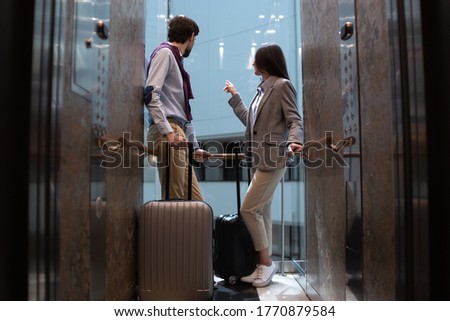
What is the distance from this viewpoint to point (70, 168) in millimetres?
943

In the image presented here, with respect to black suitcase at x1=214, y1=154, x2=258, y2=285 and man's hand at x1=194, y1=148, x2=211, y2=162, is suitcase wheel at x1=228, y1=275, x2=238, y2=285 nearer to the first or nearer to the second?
black suitcase at x1=214, y1=154, x2=258, y2=285

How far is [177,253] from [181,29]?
1.24 m

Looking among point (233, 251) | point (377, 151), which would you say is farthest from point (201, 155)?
point (377, 151)

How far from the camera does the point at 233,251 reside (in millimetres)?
2004

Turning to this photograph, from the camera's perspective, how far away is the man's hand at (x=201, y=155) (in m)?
1.97

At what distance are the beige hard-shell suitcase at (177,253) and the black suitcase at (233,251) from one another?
42 cm

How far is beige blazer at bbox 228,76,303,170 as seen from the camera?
6.39 feet

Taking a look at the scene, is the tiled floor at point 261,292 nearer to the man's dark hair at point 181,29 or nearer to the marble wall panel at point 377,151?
the marble wall panel at point 377,151

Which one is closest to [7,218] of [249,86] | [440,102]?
[440,102]

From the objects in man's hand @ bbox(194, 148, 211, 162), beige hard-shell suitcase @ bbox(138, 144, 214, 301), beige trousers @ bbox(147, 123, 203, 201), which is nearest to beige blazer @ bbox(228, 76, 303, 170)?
man's hand @ bbox(194, 148, 211, 162)

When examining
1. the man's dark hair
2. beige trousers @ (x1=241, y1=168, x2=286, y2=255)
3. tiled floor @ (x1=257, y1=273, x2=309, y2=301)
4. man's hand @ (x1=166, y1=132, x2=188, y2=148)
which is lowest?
tiled floor @ (x1=257, y1=273, x2=309, y2=301)

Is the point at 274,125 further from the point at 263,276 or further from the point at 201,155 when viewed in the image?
the point at 263,276

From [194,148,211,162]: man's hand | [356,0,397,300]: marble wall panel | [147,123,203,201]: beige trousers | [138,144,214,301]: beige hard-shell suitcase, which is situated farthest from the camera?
[194,148,211,162]: man's hand

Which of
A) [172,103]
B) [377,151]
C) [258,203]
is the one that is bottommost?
[258,203]
